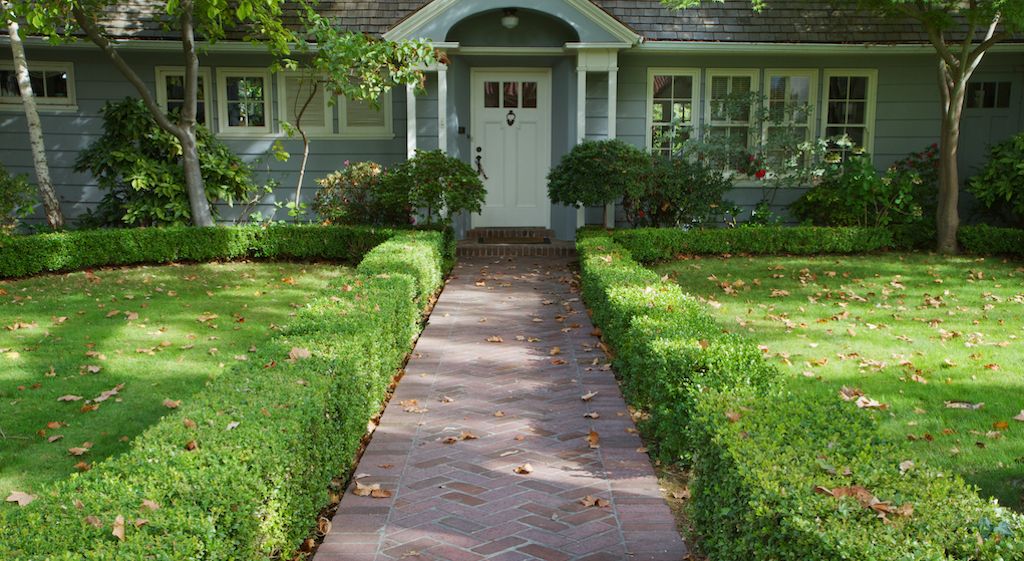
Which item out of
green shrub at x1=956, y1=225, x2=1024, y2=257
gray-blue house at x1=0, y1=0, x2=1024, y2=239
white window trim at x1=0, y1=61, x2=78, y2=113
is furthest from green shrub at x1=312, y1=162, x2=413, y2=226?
green shrub at x1=956, y1=225, x2=1024, y2=257

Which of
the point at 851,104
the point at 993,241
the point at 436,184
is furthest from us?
the point at 851,104

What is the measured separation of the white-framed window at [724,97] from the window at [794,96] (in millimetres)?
294

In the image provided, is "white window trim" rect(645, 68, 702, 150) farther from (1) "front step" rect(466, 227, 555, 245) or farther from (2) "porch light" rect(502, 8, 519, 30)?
(2) "porch light" rect(502, 8, 519, 30)

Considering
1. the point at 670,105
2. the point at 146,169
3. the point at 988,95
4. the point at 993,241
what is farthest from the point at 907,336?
the point at 146,169

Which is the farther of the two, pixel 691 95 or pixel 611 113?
pixel 691 95

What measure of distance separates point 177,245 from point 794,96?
1025 cm

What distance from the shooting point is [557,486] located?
4.65 m

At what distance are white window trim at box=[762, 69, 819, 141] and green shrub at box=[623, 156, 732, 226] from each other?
7.12 ft

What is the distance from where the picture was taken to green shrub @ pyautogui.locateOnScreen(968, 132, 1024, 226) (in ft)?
42.0

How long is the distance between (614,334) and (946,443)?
2.52m

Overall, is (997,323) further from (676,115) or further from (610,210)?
(676,115)

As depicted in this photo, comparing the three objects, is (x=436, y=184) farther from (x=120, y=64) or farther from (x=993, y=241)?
(x=993, y=241)

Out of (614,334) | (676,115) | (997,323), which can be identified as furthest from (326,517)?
(676,115)

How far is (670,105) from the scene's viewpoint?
14.4 meters
